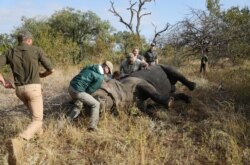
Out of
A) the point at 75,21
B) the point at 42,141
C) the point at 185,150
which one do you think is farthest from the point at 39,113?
the point at 75,21

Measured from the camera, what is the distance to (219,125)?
7.73m

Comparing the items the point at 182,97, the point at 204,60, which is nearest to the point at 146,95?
the point at 182,97

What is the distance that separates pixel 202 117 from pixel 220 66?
7543mm

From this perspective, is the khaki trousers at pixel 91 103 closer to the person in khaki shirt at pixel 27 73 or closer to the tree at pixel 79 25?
the person in khaki shirt at pixel 27 73

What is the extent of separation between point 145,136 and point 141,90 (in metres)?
1.71

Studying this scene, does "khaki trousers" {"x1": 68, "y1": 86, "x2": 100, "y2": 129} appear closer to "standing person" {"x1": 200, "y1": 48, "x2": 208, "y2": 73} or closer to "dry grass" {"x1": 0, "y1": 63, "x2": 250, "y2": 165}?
"dry grass" {"x1": 0, "y1": 63, "x2": 250, "y2": 165}

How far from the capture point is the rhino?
8125 millimetres

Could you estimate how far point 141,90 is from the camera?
8.71 meters

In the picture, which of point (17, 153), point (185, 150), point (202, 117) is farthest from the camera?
point (202, 117)

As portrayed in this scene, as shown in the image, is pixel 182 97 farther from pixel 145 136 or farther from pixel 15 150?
pixel 15 150

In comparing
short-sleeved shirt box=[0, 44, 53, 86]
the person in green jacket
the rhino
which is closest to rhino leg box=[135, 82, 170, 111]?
the rhino

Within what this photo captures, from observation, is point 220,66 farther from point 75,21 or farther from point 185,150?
point 75,21

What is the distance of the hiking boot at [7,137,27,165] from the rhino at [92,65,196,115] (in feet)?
5.75

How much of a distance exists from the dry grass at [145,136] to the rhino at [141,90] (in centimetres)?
25
